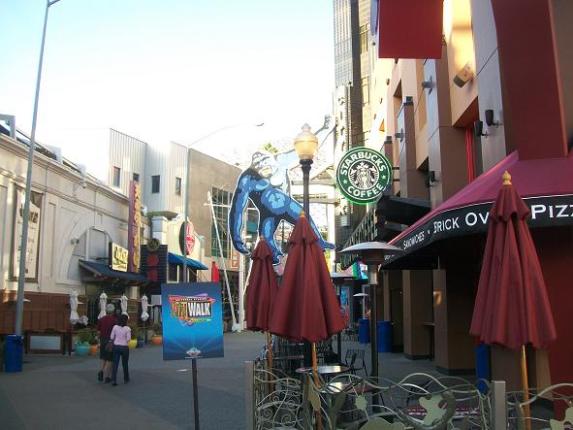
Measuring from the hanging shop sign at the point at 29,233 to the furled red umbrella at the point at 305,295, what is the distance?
1681cm

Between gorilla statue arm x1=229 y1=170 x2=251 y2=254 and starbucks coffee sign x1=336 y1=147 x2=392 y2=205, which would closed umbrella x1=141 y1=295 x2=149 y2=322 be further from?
starbucks coffee sign x1=336 y1=147 x2=392 y2=205

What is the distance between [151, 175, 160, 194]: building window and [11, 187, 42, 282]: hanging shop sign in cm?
2001

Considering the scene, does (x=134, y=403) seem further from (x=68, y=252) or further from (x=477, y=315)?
(x=68, y=252)

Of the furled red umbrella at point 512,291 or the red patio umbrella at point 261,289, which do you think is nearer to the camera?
the furled red umbrella at point 512,291

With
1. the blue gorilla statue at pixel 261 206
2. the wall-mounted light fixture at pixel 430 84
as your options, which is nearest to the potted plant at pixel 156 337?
the blue gorilla statue at pixel 261 206

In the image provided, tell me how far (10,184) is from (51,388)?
34.5 feet

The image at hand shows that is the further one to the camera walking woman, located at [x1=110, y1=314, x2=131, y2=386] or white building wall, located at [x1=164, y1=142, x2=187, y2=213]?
white building wall, located at [x1=164, y1=142, x2=187, y2=213]

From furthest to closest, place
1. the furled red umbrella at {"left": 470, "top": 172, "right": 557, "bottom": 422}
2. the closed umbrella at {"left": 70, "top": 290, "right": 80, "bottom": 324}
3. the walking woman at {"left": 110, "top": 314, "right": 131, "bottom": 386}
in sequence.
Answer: the closed umbrella at {"left": 70, "top": 290, "right": 80, "bottom": 324}, the walking woman at {"left": 110, "top": 314, "right": 131, "bottom": 386}, the furled red umbrella at {"left": 470, "top": 172, "right": 557, "bottom": 422}

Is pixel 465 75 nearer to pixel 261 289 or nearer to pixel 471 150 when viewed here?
pixel 471 150

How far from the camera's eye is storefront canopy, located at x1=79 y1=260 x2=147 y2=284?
27.2 meters

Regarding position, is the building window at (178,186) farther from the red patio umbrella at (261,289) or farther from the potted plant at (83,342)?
the red patio umbrella at (261,289)

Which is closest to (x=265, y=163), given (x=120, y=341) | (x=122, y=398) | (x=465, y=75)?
(x=120, y=341)

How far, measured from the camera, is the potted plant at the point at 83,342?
73.2ft

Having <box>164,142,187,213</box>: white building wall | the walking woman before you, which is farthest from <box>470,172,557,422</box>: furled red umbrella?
<box>164,142,187,213</box>: white building wall
